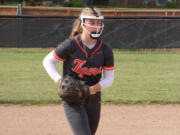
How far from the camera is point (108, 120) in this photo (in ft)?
21.7

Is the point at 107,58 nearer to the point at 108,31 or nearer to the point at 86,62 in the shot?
the point at 86,62

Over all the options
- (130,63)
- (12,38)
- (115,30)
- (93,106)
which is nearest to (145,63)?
(130,63)

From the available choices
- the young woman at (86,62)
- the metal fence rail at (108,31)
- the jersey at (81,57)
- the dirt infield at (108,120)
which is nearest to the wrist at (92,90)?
the young woman at (86,62)

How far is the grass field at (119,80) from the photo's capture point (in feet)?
26.9

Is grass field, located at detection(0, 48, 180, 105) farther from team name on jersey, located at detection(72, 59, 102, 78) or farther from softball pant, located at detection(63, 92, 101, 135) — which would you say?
team name on jersey, located at detection(72, 59, 102, 78)

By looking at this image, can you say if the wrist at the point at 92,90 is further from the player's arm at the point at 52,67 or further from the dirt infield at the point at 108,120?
the dirt infield at the point at 108,120

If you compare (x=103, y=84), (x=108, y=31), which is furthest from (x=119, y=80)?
(x=103, y=84)

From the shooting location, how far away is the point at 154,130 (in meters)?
6.05

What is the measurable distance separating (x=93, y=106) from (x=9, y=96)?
4849 millimetres

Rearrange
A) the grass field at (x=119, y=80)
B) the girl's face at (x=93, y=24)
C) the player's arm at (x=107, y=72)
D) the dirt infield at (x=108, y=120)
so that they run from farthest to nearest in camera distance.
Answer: the grass field at (x=119, y=80), the dirt infield at (x=108, y=120), the player's arm at (x=107, y=72), the girl's face at (x=93, y=24)

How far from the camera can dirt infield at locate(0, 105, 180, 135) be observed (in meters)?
5.96

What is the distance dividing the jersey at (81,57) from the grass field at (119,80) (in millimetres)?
4202

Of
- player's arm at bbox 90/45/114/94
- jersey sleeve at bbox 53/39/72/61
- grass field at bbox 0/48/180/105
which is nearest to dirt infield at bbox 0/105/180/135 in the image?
grass field at bbox 0/48/180/105

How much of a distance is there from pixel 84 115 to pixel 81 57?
0.59 m
